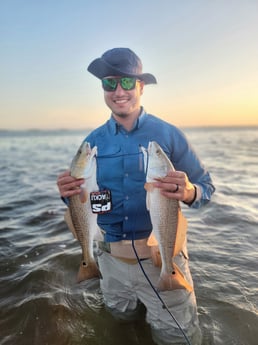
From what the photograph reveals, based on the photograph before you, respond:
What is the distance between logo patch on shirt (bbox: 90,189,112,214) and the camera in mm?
4066

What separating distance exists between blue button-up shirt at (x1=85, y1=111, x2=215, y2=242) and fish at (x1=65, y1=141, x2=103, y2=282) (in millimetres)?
452

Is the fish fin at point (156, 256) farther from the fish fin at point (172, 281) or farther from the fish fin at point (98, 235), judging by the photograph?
the fish fin at point (98, 235)

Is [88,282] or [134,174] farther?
[88,282]

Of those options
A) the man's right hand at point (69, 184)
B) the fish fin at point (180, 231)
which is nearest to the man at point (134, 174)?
the fish fin at point (180, 231)

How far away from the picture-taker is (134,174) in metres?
4.25

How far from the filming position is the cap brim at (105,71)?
4.23 meters

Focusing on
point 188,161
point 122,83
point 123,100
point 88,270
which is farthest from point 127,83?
point 88,270

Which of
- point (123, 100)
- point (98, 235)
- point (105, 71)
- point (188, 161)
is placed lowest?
point (98, 235)

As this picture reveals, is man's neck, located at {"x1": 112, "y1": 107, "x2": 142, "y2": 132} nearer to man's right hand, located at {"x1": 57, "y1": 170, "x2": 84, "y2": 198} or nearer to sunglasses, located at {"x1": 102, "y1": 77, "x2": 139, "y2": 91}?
sunglasses, located at {"x1": 102, "y1": 77, "x2": 139, "y2": 91}

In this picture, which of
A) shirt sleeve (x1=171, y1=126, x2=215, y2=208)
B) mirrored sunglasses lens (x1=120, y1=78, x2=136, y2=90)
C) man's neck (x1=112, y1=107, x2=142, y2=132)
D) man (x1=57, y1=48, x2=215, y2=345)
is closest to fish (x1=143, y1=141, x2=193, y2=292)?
man (x1=57, y1=48, x2=215, y2=345)

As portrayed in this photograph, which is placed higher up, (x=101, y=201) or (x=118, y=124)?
(x=118, y=124)

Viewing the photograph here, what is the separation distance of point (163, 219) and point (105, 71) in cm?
189

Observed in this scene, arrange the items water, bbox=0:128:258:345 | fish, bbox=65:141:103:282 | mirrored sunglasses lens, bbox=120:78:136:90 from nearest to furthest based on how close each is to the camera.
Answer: fish, bbox=65:141:103:282, mirrored sunglasses lens, bbox=120:78:136:90, water, bbox=0:128:258:345

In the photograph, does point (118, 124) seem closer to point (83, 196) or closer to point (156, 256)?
point (83, 196)
